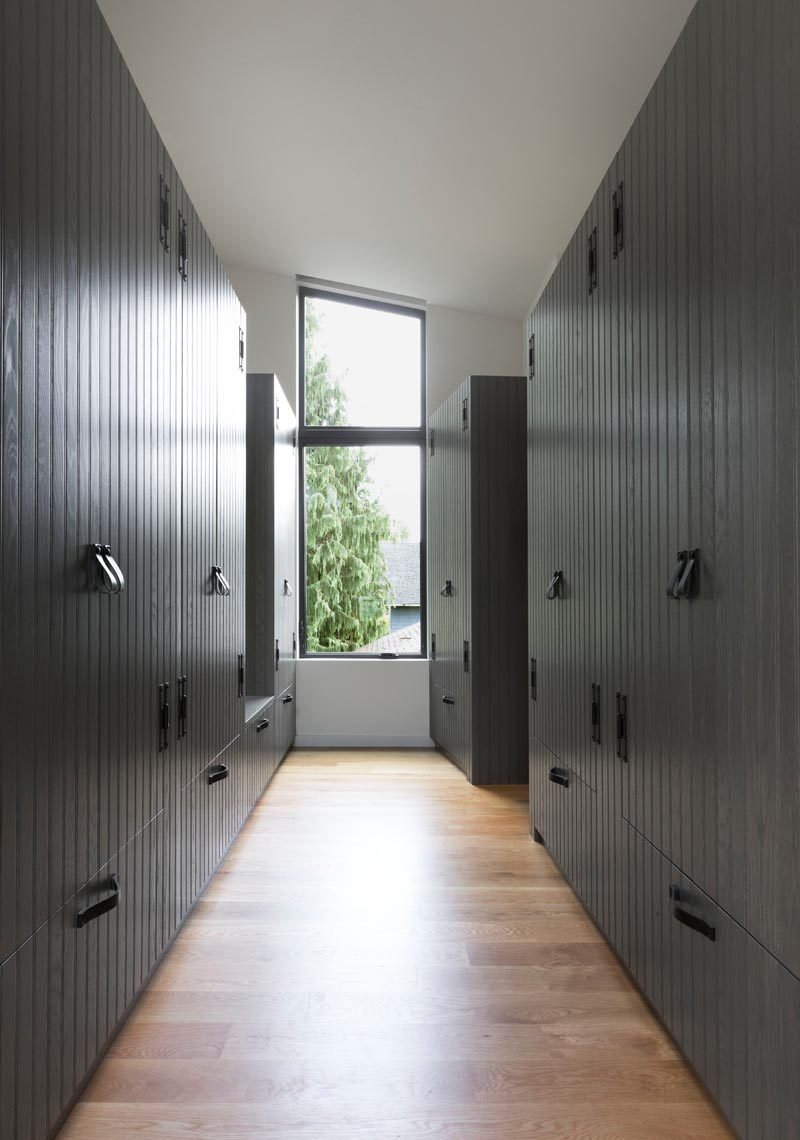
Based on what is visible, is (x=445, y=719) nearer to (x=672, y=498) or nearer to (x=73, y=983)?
(x=672, y=498)

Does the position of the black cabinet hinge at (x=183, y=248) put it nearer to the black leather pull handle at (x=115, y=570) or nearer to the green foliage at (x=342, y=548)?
the black leather pull handle at (x=115, y=570)

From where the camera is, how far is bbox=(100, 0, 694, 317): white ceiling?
284 cm

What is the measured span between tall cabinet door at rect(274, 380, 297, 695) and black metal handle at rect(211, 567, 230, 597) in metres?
1.48

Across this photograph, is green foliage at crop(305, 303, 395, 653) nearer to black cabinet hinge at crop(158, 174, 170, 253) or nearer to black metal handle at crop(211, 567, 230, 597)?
black metal handle at crop(211, 567, 230, 597)

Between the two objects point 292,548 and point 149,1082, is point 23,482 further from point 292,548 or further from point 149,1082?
point 292,548

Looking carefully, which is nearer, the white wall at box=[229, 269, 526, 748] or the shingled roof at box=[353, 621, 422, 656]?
the white wall at box=[229, 269, 526, 748]

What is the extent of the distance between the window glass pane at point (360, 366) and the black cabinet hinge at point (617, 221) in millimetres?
3569

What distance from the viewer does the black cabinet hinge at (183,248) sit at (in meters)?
2.34

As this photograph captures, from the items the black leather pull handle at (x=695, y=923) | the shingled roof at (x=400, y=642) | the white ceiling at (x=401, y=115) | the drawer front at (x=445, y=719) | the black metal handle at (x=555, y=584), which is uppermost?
the white ceiling at (x=401, y=115)

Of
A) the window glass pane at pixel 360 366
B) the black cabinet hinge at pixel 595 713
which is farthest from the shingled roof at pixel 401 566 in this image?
the black cabinet hinge at pixel 595 713

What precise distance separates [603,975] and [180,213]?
2509 mm

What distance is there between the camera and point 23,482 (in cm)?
128

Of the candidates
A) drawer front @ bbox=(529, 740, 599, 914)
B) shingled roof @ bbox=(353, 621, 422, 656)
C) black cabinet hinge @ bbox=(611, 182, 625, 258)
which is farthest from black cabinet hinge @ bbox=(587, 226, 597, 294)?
shingled roof @ bbox=(353, 621, 422, 656)

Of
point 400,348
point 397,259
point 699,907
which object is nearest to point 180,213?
point 699,907
